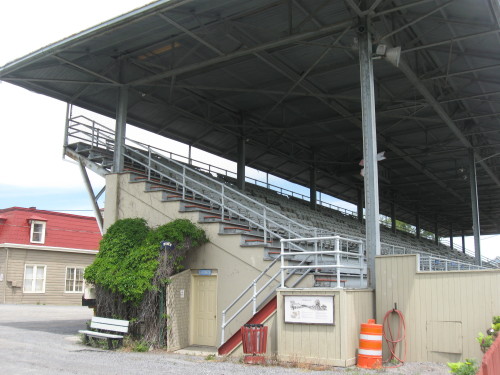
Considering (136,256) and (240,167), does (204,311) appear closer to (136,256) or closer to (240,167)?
(136,256)

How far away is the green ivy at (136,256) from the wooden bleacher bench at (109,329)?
672 mm

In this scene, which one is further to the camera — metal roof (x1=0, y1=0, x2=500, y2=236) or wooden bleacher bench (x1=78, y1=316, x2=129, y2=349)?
metal roof (x1=0, y1=0, x2=500, y2=236)

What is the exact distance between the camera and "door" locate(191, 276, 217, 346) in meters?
14.3

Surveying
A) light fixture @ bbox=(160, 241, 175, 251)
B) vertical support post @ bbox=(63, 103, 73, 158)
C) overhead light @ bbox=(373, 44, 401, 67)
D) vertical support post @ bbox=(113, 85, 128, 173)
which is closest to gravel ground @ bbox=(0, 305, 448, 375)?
light fixture @ bbox=(160, 241, 175, 251)

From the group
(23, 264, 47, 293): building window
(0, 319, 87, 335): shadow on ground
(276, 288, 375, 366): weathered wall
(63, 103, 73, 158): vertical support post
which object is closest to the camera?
(276, 288, 375, 366): weathered wall

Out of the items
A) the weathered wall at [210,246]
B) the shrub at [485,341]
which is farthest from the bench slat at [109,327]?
the shrub at [485,341]

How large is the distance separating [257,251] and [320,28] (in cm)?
618

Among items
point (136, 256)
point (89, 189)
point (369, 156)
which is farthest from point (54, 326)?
point (369, 156)

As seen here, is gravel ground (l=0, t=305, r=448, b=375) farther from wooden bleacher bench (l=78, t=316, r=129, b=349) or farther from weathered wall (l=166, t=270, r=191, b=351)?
weathered wall (l=166, t=270, r=191, b=351)

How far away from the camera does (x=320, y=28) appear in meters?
13.7

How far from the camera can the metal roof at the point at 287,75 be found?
47.3 feet

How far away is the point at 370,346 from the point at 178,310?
592 cm

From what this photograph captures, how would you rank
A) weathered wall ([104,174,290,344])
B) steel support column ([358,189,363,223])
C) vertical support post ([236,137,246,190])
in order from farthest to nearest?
steel support column ([358,189,363,223])
vertical support post ([236,137,246,190])
weathered wall ([104,174,290,344])

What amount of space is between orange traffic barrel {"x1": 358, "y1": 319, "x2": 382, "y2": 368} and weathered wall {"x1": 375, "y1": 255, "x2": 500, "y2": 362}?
946 millimetres
